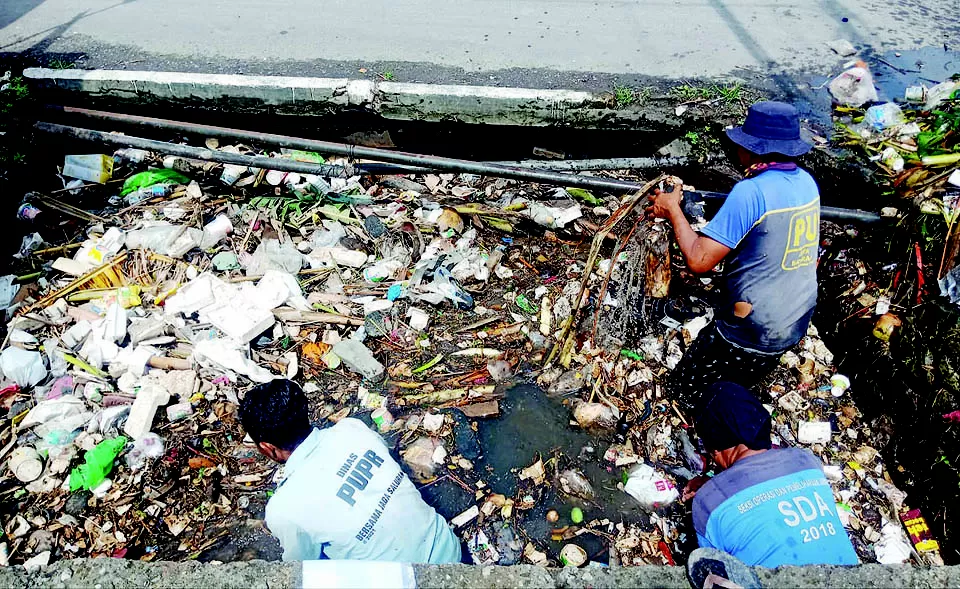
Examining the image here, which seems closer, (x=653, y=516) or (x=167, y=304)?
(x=653, y=516)

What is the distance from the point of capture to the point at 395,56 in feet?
19.0

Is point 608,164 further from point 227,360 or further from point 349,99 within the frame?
point 227,360

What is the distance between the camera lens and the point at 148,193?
5.45 metres

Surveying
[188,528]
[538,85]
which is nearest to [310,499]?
[188,528]

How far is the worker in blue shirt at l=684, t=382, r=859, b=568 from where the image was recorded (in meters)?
2.36

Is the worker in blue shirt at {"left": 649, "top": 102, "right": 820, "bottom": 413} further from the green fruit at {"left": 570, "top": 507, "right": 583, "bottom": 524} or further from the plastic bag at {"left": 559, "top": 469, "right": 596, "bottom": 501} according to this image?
the green fruit at {"left": 570, "top": 507, "right": 583, "bottom": 524}

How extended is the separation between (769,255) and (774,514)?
1308 millimetres

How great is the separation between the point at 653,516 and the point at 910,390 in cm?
185

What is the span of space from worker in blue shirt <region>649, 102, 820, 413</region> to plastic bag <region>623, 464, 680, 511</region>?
0.83m

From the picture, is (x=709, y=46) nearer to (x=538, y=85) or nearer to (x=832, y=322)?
(x=538, y=85)

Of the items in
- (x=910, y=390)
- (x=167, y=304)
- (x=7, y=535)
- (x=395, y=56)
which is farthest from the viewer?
(x=395, y=56)

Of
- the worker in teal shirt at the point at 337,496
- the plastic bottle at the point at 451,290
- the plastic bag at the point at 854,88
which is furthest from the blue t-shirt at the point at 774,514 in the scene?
the plastic bag at the point at 854,88

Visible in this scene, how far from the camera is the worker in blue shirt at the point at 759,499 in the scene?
2355mm

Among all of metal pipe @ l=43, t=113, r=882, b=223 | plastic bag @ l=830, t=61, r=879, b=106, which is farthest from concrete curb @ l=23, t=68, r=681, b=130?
plastic bag @ l=830, t=61, r=879, b=106
